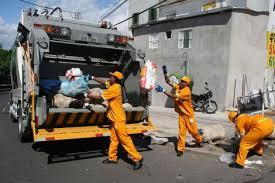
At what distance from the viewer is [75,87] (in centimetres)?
704

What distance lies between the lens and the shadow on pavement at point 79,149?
683 centimetres

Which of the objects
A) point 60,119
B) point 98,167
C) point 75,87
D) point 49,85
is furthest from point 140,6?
point 98,167

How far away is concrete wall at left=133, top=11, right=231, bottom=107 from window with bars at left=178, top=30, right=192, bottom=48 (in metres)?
0.21

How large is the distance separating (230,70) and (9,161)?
36.1ft

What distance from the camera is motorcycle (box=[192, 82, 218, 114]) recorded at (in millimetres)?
14953

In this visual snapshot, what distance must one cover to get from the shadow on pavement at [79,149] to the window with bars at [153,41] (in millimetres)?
11984

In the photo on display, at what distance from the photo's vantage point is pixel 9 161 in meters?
6.50

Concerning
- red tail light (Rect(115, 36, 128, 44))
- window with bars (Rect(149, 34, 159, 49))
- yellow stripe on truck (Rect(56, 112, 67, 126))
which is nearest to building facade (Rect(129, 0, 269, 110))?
window with bars (Rect(149, 34, 159, 49))

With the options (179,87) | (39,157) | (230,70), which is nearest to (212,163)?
(179,87)

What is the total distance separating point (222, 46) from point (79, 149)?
995 centimetres

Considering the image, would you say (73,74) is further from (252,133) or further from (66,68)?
(252,133)

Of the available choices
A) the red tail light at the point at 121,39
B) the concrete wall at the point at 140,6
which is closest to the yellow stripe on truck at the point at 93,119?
the red tail light at the point at 121,39

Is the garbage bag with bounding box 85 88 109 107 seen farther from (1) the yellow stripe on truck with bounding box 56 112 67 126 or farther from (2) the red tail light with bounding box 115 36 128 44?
(2) the red tail light with bounding box 115 36 128 44

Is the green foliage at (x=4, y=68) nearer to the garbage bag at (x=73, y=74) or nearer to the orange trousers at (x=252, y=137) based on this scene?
the garbage bag at (x=73, y=74)
